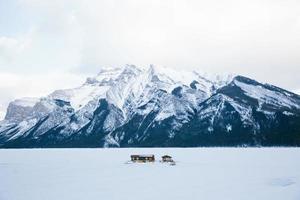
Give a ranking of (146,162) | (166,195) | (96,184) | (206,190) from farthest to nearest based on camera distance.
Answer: (146,162) → (96,184) → (206,190) → (166,195)

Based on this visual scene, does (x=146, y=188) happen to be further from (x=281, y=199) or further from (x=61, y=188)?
(x=281, y=199)

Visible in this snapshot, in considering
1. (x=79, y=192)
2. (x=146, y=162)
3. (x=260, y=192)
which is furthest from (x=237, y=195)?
(x=146, y=162)

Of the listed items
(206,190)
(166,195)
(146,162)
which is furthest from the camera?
(146,162)

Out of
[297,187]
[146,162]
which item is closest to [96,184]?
[297,187]

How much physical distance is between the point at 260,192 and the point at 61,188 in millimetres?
29353

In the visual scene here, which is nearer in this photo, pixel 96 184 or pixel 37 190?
pixel 37 190

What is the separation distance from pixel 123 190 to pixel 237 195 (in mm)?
16908

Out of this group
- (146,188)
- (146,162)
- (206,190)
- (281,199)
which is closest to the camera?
(281,199)

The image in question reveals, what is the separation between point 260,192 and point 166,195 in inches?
489

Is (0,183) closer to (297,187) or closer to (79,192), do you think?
(79,192)

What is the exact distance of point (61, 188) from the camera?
65.6m

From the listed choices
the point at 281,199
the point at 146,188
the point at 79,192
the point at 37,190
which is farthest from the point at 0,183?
the point at 281,199

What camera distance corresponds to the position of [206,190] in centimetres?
6003

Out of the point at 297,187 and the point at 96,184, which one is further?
the point at 96,184
